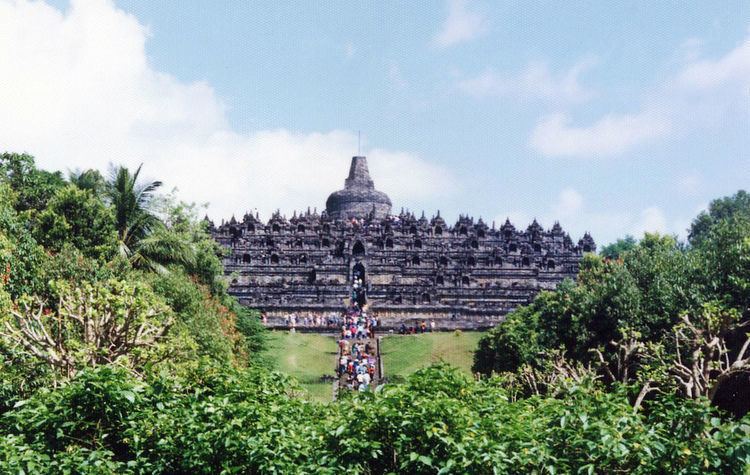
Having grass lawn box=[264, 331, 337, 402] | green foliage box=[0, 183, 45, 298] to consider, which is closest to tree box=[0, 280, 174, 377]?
green foliage box=[0, 183, 45, 298]

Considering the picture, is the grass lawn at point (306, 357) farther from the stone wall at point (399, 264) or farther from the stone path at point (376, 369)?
the stone wall at point (399, 264)

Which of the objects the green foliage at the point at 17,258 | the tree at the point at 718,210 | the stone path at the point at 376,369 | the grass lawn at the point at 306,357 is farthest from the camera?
the tree at the point at 718,210

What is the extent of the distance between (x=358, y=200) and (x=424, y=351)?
5275 centimetres

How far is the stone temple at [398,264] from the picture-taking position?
65.5 metres

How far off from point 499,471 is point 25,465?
788 cm

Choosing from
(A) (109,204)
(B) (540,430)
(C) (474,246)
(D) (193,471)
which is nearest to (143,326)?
(D) (193,471)

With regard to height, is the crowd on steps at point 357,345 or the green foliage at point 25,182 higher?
the green foliage at point 25,182

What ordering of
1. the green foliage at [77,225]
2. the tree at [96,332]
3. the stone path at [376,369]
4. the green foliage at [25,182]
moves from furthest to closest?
the stone path at [376,369] → the green foliage at [25,182] → the green foliage at [77,225] → the tree at [96,332]

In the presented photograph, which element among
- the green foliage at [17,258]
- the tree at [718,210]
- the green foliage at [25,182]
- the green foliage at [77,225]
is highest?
the tree at [718,210]

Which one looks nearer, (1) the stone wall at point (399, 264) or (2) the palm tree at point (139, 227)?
(2) the palm tree at point (139, 227)

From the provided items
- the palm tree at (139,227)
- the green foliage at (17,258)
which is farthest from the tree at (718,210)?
the green foliage at (17,258)

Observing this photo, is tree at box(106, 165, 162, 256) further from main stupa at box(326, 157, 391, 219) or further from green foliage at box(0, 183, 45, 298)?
main stupa at box(326, 157, 391, 219)

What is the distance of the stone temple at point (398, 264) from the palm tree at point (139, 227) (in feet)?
90.4

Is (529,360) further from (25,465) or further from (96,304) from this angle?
(25,465)
